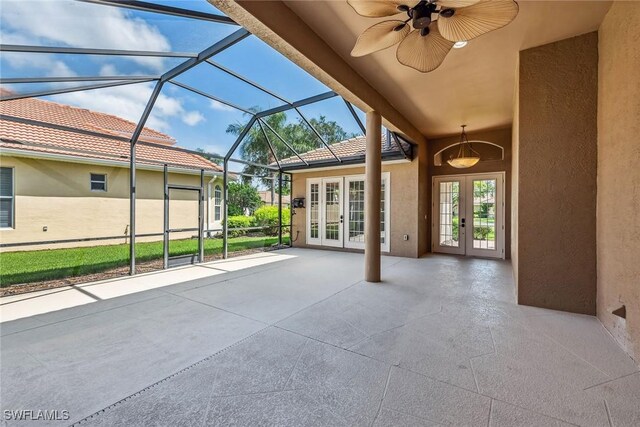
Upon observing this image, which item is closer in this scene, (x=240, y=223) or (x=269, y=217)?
(x=240, y=223)

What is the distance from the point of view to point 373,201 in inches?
185

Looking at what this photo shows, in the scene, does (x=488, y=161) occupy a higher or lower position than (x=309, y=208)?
higher

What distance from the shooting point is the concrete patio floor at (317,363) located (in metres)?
1.68

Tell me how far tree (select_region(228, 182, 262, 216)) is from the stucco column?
347 inches

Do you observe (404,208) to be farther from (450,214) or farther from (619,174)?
(619,174)

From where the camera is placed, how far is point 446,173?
7.60 m

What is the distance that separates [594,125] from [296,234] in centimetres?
759

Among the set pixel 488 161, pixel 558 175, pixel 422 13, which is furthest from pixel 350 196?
pixel 422 13

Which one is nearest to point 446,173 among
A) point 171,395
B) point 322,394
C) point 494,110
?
point 494,110

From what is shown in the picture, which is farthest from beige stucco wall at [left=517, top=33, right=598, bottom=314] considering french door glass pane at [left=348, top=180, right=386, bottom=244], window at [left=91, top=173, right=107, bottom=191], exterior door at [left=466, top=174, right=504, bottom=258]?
window at [left=91, top=173, right=107, bottom=191]

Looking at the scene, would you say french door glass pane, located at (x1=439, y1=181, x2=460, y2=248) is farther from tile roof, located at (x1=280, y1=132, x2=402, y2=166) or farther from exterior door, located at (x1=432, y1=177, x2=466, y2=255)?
tile roof, located at (x1=280, y1=132, x2=402, y2=166)

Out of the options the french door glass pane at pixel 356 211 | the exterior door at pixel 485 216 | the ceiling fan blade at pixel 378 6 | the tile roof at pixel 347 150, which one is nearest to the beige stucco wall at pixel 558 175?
the ceiling fan blade at pixel 378 6

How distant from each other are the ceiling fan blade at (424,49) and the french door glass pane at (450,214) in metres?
5.80

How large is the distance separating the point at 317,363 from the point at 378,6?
9.23ft
